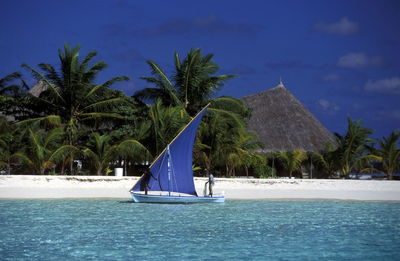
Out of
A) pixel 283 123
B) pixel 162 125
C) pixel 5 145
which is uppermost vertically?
pixel 283 123

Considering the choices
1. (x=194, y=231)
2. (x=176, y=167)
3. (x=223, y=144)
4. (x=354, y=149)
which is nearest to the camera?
(x=194, y=231)

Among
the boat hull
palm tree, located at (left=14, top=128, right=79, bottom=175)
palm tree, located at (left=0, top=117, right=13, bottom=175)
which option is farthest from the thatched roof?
palm tree, located at (left=0, top=117, right=13, bottom=175)

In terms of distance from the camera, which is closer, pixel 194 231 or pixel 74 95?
pixel 194 231

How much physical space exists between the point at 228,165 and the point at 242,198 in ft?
11.7

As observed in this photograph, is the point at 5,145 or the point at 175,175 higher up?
the point at 5,145

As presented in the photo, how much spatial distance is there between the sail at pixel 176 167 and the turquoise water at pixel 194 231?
2.15ft

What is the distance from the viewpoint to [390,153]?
24.7m

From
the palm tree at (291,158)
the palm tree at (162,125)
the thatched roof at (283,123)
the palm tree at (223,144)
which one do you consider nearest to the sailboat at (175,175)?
the palm tree at (162,125)

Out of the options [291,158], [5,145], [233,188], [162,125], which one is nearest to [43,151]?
[5,145]

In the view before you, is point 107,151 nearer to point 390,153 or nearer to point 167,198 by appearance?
point 167,198

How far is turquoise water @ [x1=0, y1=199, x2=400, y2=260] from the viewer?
9.74m

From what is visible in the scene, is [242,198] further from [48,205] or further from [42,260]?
[42,260]

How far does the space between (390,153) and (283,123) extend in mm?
5799

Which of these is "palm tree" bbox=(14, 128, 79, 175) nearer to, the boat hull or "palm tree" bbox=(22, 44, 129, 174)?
"palm tree" bbox=(22, 44, 129, 174)
